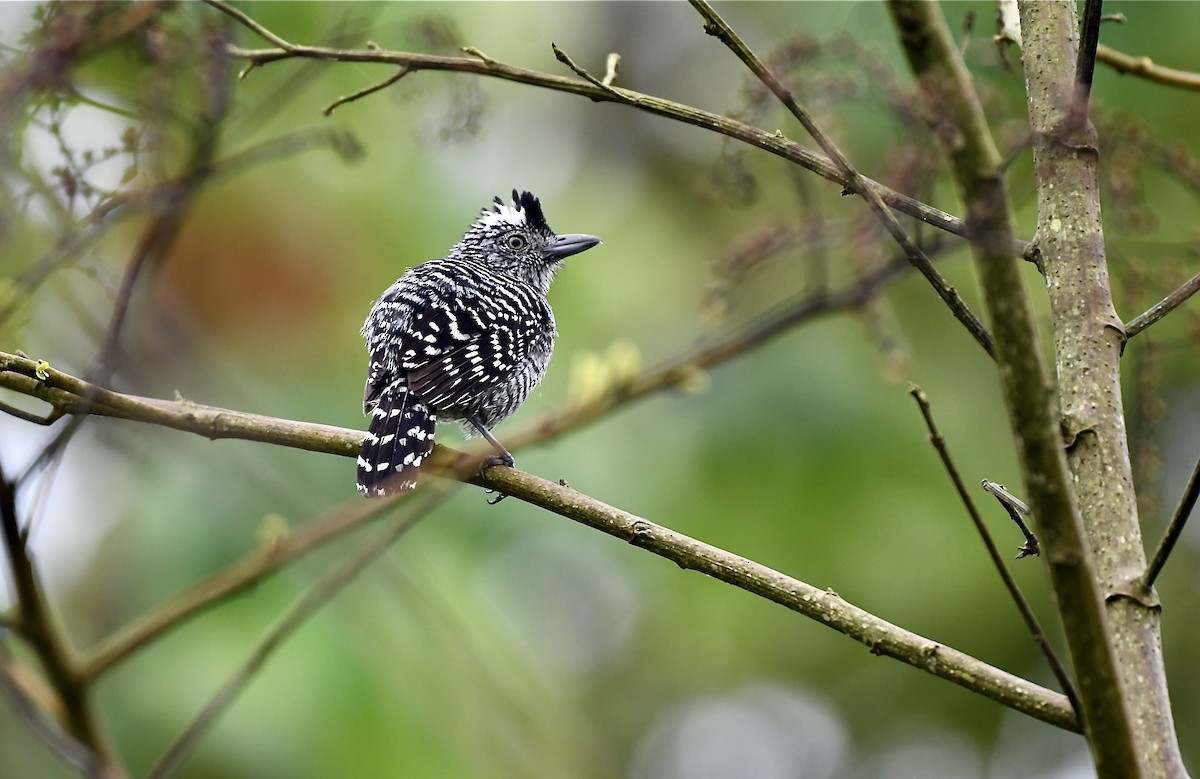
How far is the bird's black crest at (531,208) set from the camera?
203 inches

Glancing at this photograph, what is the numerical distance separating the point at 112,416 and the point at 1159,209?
17.8ft

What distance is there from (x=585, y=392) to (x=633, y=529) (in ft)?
1.67

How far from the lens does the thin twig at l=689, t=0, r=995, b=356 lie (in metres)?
1.74

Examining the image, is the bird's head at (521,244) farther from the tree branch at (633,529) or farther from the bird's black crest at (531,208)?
the tree branch at (633,529)

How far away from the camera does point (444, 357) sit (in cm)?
379

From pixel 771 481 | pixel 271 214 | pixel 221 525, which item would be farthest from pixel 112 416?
pixel 771 481

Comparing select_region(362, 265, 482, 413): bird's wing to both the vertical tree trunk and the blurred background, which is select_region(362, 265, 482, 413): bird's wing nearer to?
the blurred background

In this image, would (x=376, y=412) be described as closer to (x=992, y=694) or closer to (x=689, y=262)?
(x=992, y=694)

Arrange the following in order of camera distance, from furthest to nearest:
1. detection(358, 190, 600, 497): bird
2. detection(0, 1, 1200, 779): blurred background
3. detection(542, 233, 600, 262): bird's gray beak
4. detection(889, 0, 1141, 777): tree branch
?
detection(542, 233, 600, 262): bird's gray beak, detection(358, 190, 600, 497): bird, detection(0, 1, 1200, 779): blurred background, detection(889, 0, 1141, 777): tree branch

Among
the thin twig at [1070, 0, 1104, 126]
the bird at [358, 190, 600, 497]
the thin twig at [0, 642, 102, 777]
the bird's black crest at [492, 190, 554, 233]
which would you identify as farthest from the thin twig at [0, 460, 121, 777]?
the bird's black crest at [492, 190, 554, 233]

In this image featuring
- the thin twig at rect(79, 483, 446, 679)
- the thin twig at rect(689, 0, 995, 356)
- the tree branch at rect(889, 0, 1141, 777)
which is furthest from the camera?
the thin twig at rect(79, 483, 446, 679)

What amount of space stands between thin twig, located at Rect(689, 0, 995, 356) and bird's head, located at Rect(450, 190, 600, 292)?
3.15 m

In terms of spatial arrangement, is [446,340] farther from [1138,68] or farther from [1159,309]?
[1159,309]

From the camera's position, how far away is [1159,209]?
6.11 metres
